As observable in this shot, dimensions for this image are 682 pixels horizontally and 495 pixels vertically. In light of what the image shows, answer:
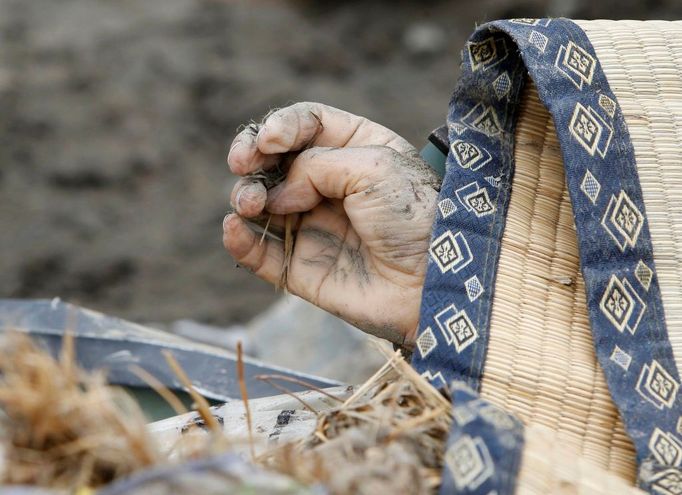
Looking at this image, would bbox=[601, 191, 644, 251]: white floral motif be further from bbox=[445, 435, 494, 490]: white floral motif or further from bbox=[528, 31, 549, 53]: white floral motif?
bbox=[445, 435, 494, 490]: white floral motif

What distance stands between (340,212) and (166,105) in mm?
3077

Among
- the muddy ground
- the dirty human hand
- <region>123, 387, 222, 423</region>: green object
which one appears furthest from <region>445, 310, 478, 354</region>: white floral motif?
the muddy ground

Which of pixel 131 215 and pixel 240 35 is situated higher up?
pixel 240 35

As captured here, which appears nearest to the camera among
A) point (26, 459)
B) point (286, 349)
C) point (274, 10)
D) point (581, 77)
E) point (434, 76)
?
point (26, 459)

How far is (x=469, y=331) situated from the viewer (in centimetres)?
124

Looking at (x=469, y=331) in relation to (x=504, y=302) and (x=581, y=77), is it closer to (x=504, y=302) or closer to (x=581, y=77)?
(x=504, y=302)

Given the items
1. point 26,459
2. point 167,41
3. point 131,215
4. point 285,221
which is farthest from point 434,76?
point 26,459

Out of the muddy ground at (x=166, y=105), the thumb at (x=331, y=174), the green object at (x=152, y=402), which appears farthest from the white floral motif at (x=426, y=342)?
the muddy ground at (x=166, y=105)

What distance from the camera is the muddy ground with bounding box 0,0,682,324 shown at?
140 inches

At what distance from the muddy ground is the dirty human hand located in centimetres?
189

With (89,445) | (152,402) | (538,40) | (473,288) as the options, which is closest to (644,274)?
(473,288)

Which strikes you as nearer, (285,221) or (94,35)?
(285,221)

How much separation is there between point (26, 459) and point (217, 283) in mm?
2829

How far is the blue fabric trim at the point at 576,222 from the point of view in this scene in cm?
120
